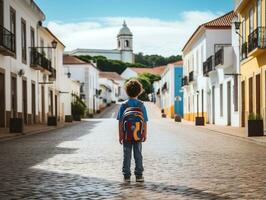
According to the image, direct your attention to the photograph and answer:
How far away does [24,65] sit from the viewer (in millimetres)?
34656

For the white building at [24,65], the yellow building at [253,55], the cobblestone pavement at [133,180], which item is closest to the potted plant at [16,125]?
the white building at [24,65]

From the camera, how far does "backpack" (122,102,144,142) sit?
8.16 metres

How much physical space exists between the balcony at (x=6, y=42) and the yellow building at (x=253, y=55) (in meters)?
11.4

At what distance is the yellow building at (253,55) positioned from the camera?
83.5 ft

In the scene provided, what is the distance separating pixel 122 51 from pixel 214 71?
137246 millimetres

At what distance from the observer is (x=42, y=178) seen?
28.9ft

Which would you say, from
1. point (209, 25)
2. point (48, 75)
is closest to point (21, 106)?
point (48, 75)

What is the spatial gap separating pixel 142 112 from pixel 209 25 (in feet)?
112

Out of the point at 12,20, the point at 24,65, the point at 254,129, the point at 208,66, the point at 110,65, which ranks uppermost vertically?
the point at 110,65

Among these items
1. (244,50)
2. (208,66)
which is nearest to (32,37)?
(208,66)

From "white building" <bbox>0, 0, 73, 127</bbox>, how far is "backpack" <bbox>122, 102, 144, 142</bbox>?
19172mm

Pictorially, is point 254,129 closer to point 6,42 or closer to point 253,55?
point 253,55

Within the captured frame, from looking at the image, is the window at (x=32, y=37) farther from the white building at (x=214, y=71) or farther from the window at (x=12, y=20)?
the white building at (x=214, y=71)

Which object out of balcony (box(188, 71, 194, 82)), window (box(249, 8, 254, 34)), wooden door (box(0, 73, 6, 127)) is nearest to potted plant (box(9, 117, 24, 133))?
wooden door (box(0, 73, 6, 127))
